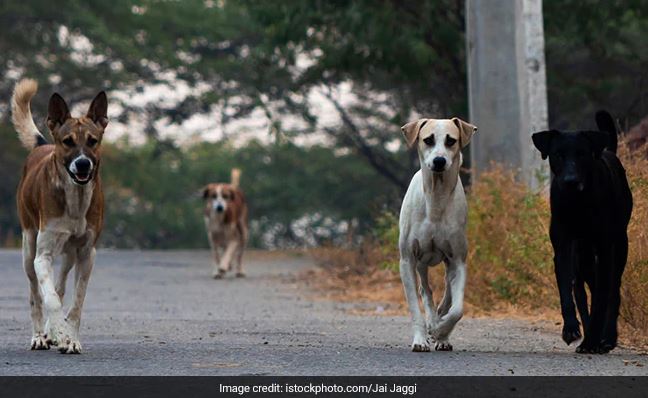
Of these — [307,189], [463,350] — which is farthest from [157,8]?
[463,350]

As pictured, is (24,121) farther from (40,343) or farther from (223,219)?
(223,219)

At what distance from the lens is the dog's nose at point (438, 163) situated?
10547mm

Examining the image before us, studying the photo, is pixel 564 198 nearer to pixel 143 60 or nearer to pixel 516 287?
pixel 516 287

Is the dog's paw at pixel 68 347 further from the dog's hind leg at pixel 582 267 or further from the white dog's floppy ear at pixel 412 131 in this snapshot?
the dog's hind leg at pixel 582 267

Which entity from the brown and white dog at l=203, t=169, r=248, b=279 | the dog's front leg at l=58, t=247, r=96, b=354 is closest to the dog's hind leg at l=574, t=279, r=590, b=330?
the dog's front leg at l=58, t=247, r=96, b=354

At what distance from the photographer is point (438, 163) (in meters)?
10.5

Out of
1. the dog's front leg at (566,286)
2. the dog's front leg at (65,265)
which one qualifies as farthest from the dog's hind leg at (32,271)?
the dog's front leg at (566,286)

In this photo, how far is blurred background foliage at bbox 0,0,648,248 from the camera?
1042 inches

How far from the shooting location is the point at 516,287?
1489 cm

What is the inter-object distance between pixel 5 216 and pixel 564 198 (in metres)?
41.2

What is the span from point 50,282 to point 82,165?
80cm

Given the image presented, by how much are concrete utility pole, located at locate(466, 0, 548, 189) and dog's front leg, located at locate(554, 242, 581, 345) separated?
8463 millimetres

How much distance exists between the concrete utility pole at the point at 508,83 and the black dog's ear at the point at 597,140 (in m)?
8.42
